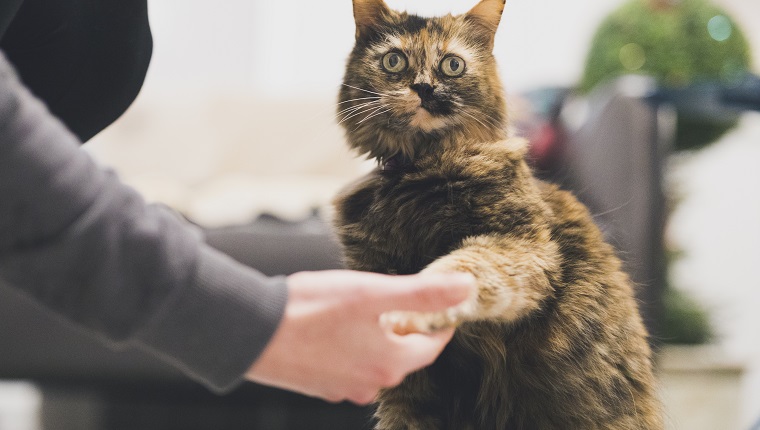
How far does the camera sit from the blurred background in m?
1.56

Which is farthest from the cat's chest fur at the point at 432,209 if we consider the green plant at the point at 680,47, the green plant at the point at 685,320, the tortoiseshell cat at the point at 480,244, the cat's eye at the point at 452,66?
the green plant at the point at 685,320

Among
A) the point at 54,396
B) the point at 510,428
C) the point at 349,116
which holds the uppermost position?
the point at 349,116

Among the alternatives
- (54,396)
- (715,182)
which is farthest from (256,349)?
(715,182)

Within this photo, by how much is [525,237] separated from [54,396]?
226cm

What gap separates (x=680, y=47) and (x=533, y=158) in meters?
1.36

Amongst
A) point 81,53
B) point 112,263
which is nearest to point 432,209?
point 112,263

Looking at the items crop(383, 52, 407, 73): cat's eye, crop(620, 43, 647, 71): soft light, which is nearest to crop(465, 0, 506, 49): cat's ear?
crop(383, 52, 407, 73): cat's eye

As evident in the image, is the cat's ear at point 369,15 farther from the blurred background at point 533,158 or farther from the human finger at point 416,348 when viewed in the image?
the human finger at point 416,348

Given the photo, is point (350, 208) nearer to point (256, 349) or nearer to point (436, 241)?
point (436, 241)

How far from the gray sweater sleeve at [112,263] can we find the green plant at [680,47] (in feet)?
5.81

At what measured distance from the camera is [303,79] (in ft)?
10.7

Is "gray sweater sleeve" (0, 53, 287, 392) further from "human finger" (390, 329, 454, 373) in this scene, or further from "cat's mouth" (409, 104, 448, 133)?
"cat's mouth" (409, 104, 448, 133)

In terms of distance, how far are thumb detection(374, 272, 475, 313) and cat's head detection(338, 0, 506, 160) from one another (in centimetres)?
28

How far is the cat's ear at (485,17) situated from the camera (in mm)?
835
